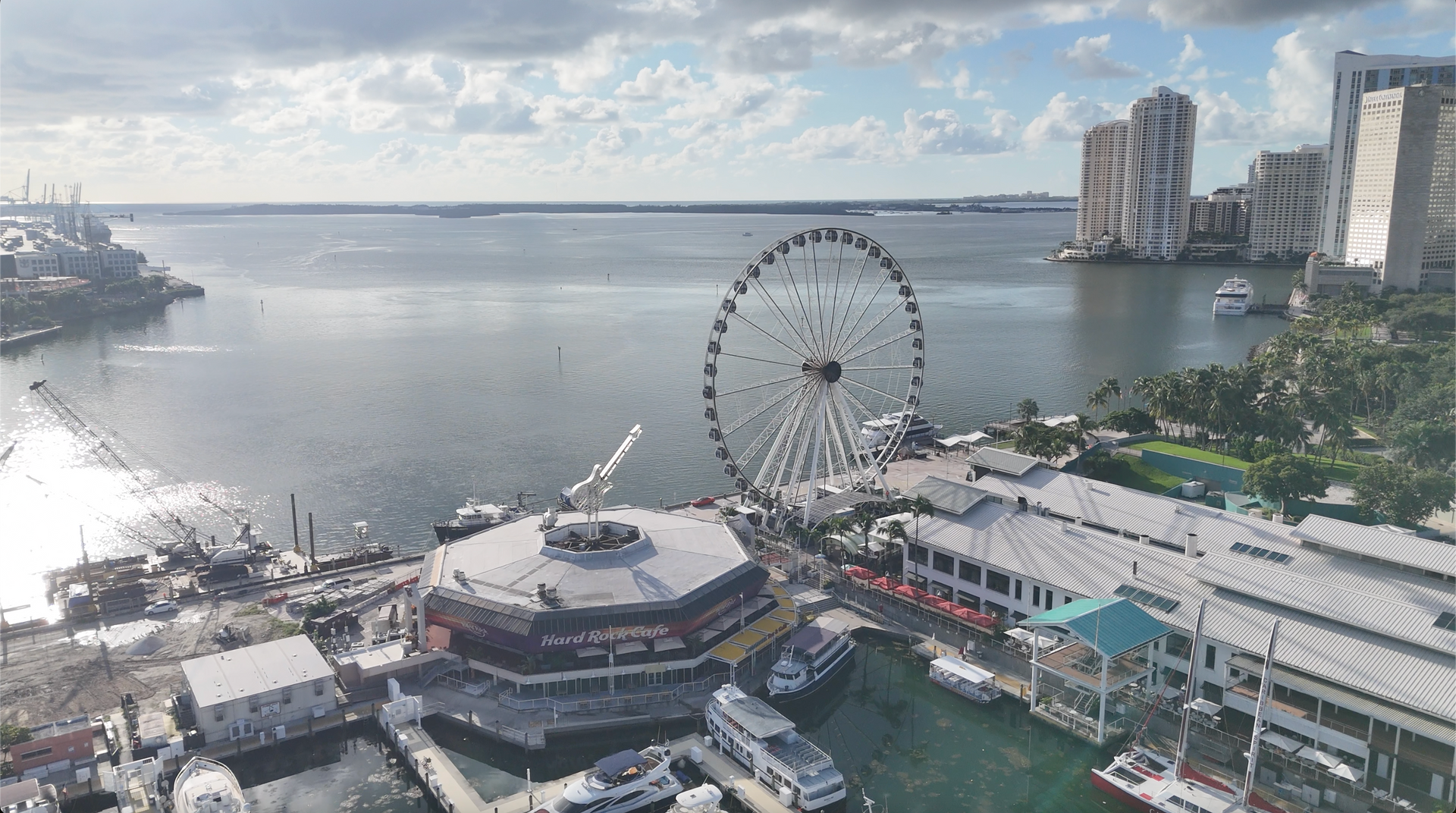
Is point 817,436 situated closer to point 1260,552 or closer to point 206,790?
point 1260,552

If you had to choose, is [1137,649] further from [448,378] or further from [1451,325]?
[1451,325]

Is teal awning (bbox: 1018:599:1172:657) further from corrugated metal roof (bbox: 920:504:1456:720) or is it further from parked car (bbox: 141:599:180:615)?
parked car (bbox: 141:599:180:615)

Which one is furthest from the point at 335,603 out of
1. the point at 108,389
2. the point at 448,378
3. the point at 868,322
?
the point at 868,322

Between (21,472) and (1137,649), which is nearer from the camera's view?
(1137,649)

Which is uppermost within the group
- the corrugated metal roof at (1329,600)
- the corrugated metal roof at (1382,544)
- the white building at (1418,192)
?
the white building at (1418,192)

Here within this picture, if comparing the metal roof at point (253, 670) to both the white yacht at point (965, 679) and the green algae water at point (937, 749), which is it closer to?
the green algae water at point (937, 749)

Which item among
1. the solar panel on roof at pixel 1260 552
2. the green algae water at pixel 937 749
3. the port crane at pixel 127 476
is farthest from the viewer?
the port crane at pixel 127 476

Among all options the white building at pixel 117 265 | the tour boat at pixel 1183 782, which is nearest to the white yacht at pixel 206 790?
the tour boat at pixel 1183 782
